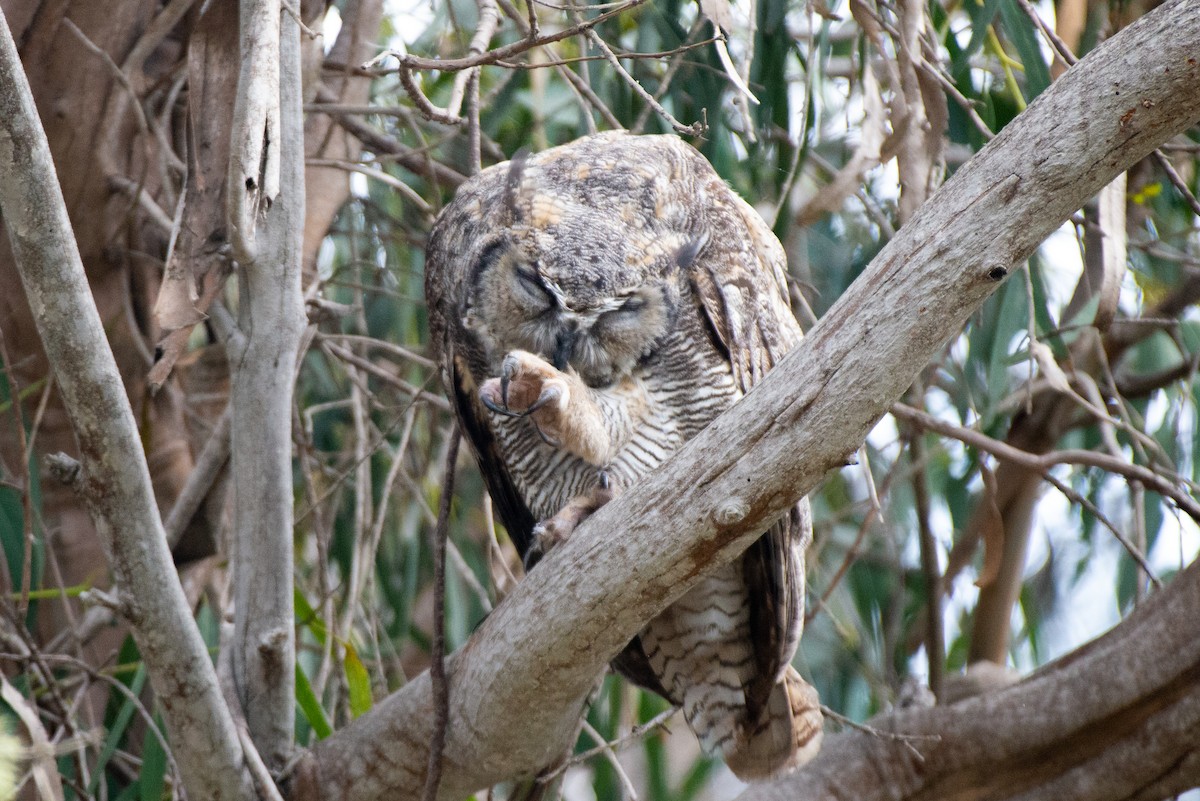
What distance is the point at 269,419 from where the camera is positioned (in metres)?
1.67

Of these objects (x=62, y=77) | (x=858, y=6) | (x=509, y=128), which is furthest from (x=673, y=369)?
(x=509, y=128)

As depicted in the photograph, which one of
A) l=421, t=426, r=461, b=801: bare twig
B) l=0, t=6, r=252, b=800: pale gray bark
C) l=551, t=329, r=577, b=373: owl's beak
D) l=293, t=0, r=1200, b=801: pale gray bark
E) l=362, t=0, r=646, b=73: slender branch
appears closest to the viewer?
l=293, t=0, r=1200, b=801: pale gray bark

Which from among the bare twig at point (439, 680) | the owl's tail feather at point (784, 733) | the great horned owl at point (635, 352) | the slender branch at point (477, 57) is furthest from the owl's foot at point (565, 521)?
the slender branch at point (477, 57)

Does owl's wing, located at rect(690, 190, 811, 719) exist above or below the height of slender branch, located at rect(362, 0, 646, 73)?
below

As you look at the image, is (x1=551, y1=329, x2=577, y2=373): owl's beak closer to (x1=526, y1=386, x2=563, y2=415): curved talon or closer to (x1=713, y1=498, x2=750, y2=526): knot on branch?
(x1=526, y1=386, x2=563, y2=415): curved talon

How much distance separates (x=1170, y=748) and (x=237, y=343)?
56.7 inches

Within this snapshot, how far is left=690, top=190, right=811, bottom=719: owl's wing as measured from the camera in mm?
1874

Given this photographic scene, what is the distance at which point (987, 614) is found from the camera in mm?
2869

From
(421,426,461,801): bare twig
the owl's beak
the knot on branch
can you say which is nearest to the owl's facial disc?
the owl's beak

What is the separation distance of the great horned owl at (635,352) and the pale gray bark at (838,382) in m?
0.31

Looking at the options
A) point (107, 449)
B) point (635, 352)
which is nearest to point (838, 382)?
point (635, 352)

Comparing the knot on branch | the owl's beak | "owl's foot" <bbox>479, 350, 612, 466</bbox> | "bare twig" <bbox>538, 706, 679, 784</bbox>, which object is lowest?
"bare twig" <bbox>538, 706, 679, 784</bbox>

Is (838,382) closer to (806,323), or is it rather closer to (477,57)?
(477,57)

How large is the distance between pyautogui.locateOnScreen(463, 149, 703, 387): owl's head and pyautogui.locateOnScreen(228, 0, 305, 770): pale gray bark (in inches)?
12.2
